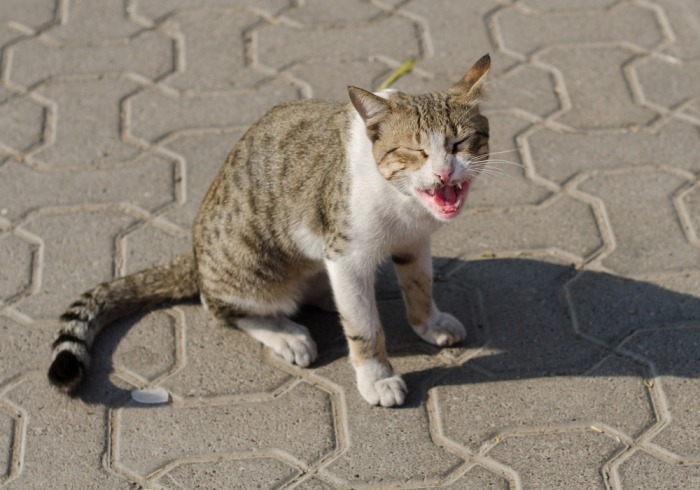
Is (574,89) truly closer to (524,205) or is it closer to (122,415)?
(524,205)

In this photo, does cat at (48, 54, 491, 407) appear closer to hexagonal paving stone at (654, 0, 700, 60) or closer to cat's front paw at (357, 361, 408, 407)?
cat's front paw at (357, 361, 408, 407)

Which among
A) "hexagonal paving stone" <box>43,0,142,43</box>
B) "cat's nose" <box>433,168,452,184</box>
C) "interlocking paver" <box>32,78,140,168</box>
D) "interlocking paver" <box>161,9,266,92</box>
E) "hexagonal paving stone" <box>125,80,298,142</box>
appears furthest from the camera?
"hexagonal paving stone" <box>43,0,142,43</box>

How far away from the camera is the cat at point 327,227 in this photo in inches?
172

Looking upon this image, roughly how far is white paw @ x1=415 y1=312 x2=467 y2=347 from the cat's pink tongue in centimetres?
86

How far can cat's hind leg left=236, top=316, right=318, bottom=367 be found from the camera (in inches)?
196

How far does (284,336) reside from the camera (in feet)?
16.5

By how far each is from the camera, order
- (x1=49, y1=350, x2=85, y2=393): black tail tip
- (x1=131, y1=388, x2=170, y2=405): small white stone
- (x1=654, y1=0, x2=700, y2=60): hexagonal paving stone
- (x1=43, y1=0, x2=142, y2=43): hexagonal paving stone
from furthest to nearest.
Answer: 1. (x1=43, y1=0, x2=142, y2=43): hexagonal paving stone
2. (x1=654, y1=0, x2=700, y2=60): hexagonal paving stone
3. (x1=131, y1=388, x2=170, y2=405): small white stone
4. (x1=49, y1=350, x2=85, y2=393): black tail tip

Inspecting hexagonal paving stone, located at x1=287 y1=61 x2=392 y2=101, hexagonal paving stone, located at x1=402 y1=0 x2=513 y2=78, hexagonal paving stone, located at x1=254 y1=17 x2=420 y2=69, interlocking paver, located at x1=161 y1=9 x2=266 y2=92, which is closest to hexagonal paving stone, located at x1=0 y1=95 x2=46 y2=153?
interlocking paver, located at x1=161 y1=9 x2=266 y2=92

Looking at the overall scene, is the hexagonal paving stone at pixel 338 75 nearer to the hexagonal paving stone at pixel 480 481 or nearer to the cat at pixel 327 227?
the cat at pixel 327 227

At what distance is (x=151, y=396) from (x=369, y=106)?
5.31 feet

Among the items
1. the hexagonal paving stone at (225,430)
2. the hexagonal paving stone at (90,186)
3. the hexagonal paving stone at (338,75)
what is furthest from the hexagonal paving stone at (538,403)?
the hexagonal paving stone at (338,75)

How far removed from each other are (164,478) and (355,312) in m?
1.04

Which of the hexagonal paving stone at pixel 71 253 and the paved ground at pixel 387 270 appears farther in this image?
the hexagonal paving stone at pixel 71 253

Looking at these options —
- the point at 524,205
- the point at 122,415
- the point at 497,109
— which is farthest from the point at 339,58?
the point at 122,415
